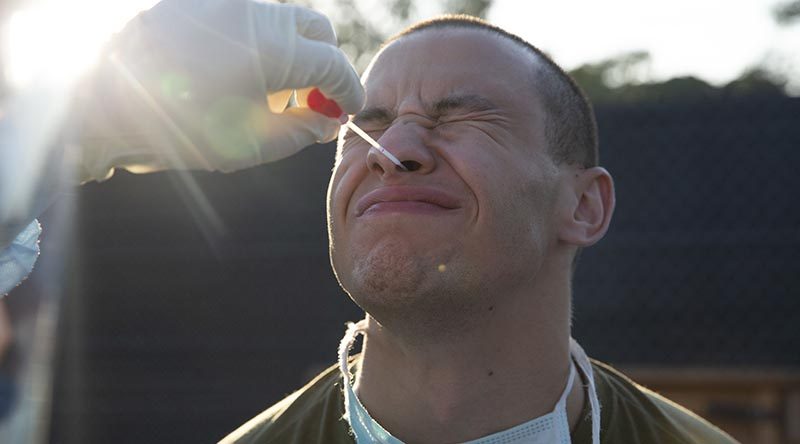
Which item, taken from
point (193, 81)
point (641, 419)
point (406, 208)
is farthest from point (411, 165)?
point (641, 419)

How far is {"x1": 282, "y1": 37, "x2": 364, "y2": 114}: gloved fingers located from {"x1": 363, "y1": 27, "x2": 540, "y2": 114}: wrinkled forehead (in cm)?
61

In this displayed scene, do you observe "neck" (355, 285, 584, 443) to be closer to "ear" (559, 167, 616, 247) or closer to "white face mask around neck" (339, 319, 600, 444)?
"white face mask around neck" (339, 319, 600, 444)

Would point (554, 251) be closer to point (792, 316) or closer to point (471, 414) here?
point (471, 414)

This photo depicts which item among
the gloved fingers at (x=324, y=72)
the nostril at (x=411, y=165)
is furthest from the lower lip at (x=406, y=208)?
the gloved fingers at (x=324, y=72)

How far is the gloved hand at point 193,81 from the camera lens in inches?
63.7

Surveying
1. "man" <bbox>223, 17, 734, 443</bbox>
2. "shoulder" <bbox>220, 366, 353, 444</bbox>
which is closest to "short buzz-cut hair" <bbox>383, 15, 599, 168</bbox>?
"man" <bbox>223, 17, 734, 443</bbox>

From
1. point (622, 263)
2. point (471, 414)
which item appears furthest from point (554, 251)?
point (622, 263)

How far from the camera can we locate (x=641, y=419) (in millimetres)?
2512

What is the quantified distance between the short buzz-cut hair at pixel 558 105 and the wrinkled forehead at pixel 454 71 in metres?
0.05

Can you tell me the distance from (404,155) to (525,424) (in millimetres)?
766

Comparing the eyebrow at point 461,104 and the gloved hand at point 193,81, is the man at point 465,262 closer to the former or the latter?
the eyebrow at point 461,104

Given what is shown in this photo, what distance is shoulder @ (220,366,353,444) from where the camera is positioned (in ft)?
8.23

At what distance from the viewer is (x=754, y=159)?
4559 millimetres

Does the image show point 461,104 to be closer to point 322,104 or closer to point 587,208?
point 587,208
